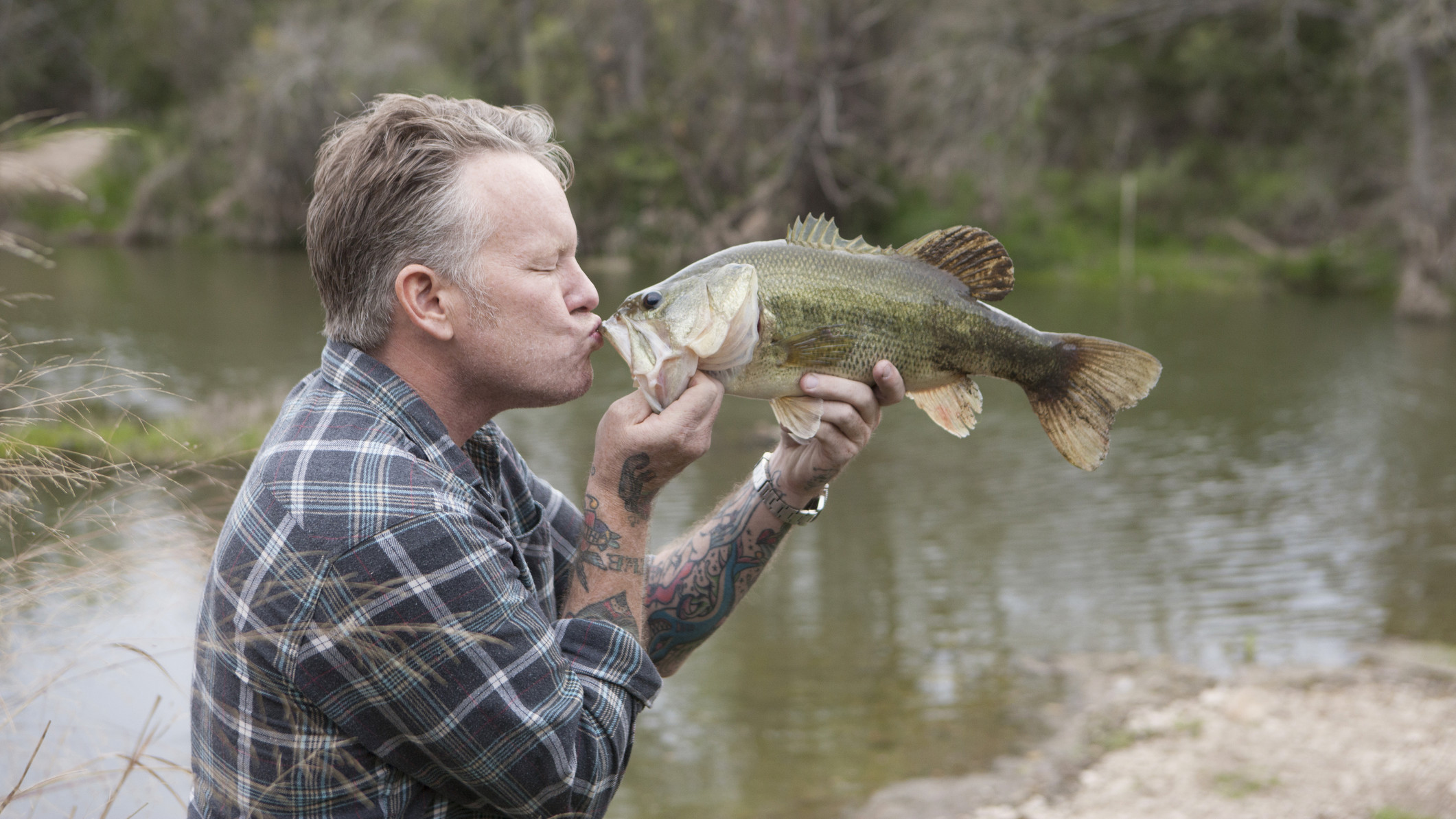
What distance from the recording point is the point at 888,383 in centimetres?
267

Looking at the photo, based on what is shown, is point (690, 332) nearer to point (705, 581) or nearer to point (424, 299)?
point (424, 299)

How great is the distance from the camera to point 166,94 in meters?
40.5

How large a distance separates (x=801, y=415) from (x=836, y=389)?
0.33ft

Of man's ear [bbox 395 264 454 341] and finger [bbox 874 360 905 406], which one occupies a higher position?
man's ear [bbox 395 264 454 341]

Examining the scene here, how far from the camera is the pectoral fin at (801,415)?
2.63 meters

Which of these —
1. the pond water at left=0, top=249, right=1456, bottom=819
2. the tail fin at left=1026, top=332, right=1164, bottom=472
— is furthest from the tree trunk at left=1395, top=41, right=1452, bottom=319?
→ the tail fin at left=1026, top=332, right=1164, bottom=472

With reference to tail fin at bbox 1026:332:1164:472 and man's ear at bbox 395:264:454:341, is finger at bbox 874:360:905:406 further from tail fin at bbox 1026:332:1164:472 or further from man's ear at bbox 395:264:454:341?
man's ear at bbox 395:264:454:341

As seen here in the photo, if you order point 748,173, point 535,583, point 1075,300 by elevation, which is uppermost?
point 535,583

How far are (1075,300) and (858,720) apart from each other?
57.2 feet

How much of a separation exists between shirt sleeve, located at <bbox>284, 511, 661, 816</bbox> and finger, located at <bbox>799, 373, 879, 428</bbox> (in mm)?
874

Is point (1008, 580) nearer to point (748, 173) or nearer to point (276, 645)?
point (276, 645)

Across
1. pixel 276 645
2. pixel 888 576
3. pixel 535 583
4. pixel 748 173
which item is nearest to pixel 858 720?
pixel 888 576

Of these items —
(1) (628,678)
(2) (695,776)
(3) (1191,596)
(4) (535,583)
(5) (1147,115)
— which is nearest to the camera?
(1) (628,678)

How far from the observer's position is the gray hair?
2.20 m
